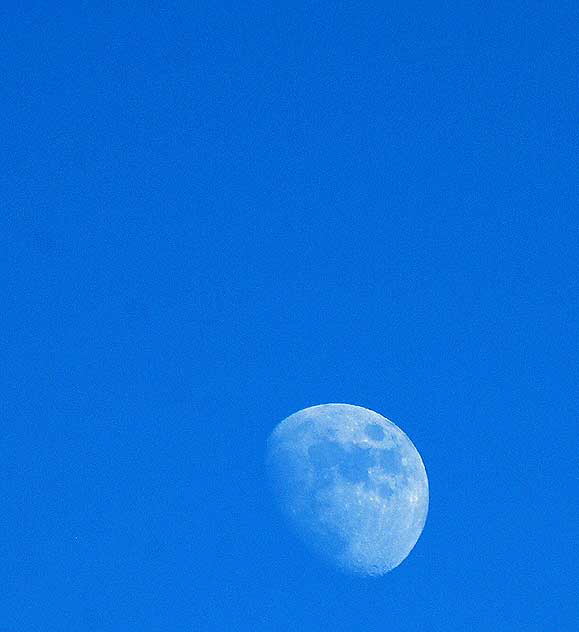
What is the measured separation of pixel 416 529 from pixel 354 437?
2324mm

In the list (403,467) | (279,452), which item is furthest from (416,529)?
(279,452)

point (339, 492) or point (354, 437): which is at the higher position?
point (354, 437)

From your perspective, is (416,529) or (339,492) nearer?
(339,492)

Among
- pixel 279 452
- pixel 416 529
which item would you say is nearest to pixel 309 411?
pixel 279 452

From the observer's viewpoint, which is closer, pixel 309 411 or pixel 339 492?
pixel 339 492

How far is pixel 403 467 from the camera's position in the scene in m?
20.9

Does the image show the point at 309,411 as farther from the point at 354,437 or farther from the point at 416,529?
the point at 416,529

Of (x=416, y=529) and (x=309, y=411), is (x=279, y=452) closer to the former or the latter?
(x=309, y=411)

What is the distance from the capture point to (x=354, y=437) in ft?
67.4

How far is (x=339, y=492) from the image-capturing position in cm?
1966

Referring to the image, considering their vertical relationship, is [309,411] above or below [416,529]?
above

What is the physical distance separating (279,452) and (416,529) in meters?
3.13

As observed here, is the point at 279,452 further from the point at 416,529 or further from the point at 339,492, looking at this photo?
the point at 416,529
